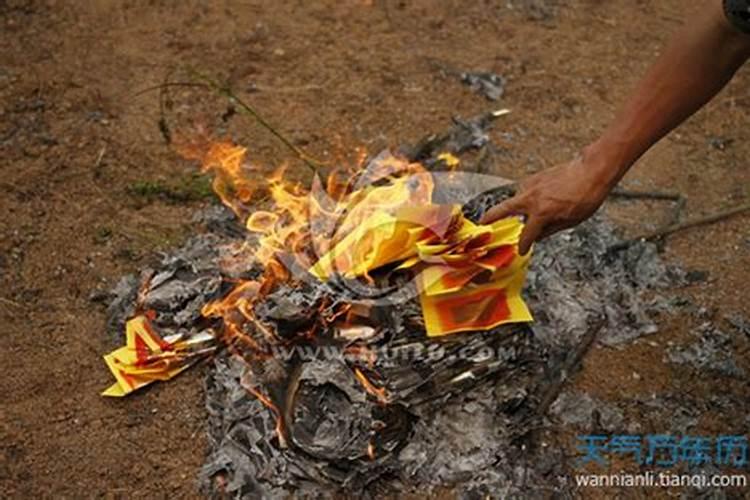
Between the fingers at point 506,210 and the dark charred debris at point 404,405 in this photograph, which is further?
the dark charred debris at point 404,405

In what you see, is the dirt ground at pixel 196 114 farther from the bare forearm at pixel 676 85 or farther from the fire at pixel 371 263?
the bare forearm at pixel 676 85

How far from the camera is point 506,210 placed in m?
2.75

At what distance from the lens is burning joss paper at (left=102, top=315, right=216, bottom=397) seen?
3.36m

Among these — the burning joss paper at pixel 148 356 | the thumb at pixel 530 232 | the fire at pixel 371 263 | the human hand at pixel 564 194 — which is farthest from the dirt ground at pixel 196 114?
the human hand at pixel 564 194

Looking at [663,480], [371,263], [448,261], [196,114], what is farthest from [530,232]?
[196,114]

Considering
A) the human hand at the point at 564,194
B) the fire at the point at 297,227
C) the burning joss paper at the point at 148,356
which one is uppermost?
the human hand at the point at 564,194

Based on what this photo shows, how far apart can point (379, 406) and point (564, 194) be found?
1.13 m

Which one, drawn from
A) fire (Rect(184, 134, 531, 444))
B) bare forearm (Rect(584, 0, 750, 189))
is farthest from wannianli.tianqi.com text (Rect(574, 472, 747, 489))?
bare forearm (Rect(584, 0, 750, 189))

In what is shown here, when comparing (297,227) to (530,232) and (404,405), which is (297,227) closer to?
(404,405)

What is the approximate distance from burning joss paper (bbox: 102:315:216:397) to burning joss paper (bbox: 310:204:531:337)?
0.75 meters

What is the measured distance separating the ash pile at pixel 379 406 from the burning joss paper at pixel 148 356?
0.28 feet

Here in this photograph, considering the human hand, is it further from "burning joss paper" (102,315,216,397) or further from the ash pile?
"burning joss paper" (102,315,216,397)

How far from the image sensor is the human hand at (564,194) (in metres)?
2.53

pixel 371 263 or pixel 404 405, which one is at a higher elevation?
pixel 371 263
